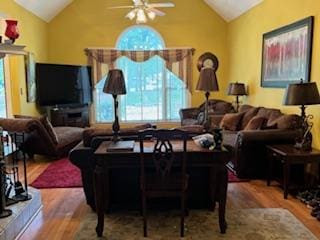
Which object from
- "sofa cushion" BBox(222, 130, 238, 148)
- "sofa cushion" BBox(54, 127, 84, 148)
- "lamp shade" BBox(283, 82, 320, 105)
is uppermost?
"lamp shade" BBox(283, 82, 320, 105)

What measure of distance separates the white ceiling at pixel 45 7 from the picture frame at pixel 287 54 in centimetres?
447

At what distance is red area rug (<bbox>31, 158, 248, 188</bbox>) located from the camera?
4598mm

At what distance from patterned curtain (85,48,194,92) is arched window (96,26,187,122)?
128 mm

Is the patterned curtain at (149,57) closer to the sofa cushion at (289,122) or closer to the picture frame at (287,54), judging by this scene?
the picture frame at (287,54)

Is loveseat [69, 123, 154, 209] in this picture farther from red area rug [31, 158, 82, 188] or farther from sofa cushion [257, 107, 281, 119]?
sofa cushion [257, 107, 281, 119]

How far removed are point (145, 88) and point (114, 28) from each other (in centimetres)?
167

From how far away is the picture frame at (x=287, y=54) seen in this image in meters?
4.64

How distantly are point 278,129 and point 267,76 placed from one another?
5.32ft

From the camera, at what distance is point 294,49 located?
504cm

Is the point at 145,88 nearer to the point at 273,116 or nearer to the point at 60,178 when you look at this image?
the point at 273,116

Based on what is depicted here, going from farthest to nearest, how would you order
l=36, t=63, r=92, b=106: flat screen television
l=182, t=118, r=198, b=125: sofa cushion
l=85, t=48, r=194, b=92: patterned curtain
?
l=85, t=48, r=194, b=92: patterned curtain → l=182, t=118, r=198, b=125: sofa cushion → l=36, t=63, r=92, b=106: flat screen television

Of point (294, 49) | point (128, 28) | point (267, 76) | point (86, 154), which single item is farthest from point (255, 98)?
point (86, 154)

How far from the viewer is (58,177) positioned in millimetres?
4910

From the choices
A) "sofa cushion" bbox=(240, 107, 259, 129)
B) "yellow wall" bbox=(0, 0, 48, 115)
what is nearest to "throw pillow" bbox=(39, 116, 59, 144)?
"yellow wall" bbox=(0, 0, 48, 115)
